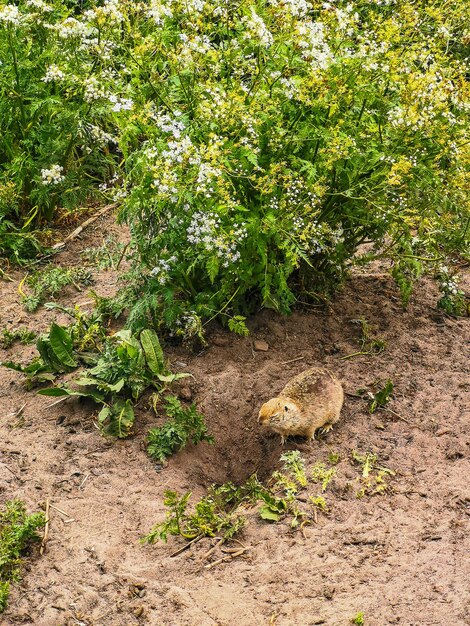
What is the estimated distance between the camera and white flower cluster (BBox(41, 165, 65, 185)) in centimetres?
647

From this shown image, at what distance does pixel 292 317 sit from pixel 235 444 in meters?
1.14

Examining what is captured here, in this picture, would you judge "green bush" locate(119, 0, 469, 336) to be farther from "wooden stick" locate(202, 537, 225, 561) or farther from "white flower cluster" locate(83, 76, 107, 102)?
"wooden stick" locate(202, 537, 225, 561)

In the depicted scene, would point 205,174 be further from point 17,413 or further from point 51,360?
point 17,413

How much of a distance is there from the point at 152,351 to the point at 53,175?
6.39 feet

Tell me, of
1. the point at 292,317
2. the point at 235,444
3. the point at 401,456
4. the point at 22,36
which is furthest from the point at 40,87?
the point at 401,456

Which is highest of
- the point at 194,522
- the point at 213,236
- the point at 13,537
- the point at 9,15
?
the point at 9,15

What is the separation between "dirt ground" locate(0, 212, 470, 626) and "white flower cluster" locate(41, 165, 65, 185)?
2.97 feet

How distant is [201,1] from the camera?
4.93m

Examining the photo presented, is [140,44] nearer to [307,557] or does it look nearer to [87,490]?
[87,490]

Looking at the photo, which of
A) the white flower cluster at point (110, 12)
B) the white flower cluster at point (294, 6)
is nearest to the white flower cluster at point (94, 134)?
the white flower cluster at point (110, 12)

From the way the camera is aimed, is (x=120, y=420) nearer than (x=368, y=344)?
Yes

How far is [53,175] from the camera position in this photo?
652 cm

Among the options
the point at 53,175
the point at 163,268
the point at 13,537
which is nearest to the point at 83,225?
the point at 53,175

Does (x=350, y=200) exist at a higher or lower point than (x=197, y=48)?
lower
